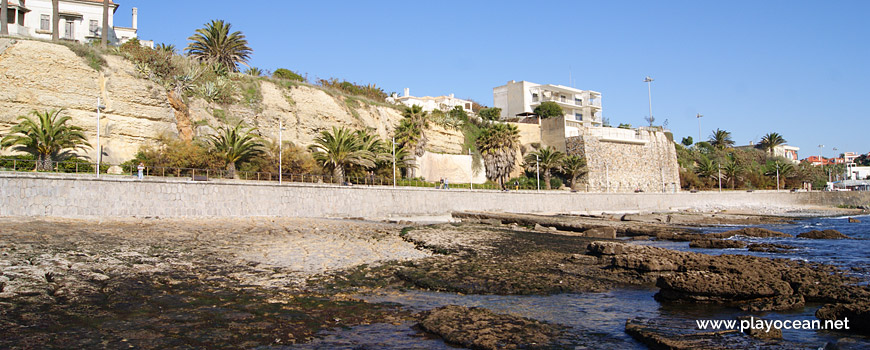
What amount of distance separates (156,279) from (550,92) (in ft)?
239

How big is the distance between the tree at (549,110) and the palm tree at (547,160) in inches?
759

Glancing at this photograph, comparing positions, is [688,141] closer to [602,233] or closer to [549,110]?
[549,110]

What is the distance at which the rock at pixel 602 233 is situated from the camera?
76.9ft

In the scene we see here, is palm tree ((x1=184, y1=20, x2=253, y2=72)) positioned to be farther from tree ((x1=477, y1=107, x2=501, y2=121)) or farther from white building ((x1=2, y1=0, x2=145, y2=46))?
tree ((x1=477, y1=107, x2=501, y2=121))

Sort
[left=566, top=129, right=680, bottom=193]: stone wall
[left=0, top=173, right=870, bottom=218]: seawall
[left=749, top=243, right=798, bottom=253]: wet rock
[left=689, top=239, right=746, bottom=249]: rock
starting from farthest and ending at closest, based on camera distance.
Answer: [left=566, top=129, right=680, bottom=193]: stone wall
[left=0, top=173, right=870, bottom=218]: seawall
[left=689, top=239, right=746, bottom=249]: rock
[left=749, top=243, right=798, bottom=253]: wet rock

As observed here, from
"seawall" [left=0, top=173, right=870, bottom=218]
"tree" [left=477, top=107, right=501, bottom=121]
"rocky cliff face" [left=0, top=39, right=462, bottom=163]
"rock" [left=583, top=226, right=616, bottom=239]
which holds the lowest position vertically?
"rock" [left=583, top=226, right=616, bottom=239]

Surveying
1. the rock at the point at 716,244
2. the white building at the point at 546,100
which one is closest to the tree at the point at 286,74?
the white building at the point at 546,100

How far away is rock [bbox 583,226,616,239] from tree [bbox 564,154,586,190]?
31380 millimetres

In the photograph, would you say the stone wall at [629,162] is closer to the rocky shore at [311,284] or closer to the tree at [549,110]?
the tree at [549,110]

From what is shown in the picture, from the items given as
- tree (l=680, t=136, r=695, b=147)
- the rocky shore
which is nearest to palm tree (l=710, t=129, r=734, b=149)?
tree (l=680, t=136, r=695, b=147)

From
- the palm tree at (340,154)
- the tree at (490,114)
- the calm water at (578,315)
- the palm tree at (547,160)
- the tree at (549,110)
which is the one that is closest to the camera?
the calm water at (578,315)

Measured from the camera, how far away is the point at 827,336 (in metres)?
7.21

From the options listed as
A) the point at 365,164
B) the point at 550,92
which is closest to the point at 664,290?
the point at 365,164

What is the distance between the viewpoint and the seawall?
19.0 meters
